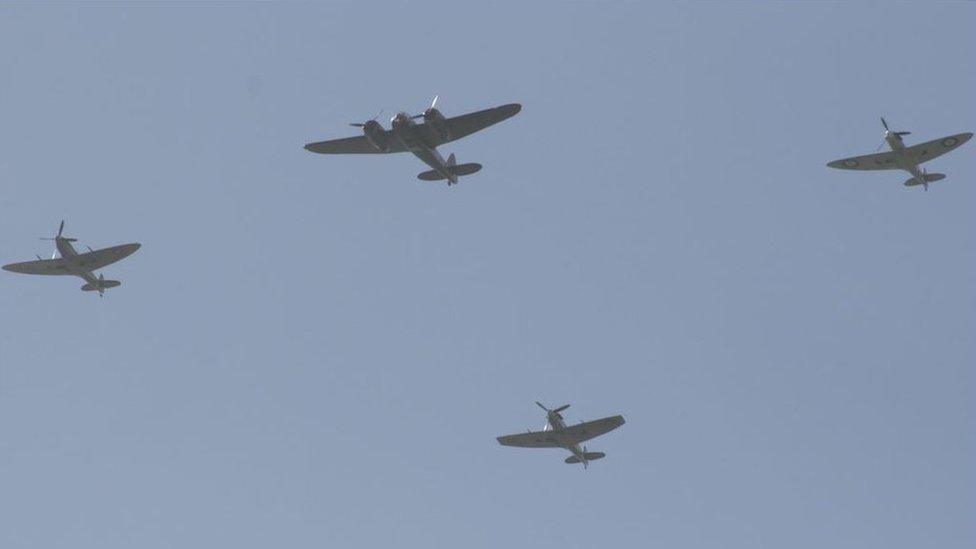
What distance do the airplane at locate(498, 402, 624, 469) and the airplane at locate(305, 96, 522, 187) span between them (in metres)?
15.4

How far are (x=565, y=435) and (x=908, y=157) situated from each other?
2553 centimetres

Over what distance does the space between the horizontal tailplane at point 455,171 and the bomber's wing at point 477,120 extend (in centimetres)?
188

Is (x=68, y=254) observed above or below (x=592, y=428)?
above

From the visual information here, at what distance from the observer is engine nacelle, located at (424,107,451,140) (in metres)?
63.4

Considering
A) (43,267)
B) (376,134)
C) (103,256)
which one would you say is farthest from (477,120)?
(43,267)

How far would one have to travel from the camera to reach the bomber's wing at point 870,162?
7764 centimetres

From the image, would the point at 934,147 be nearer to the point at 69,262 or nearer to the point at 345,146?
the point at 345,146

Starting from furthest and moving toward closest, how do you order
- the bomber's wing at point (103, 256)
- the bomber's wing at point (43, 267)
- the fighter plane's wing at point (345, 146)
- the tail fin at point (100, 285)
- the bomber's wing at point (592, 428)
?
the tail fin at point (100, 285) → the bomber's wing at point (43, 267) → the bomber's wing at point (103, 256) → the bomber's wing at point (592, 428) → the fighter plane's wing at point (345, 146)

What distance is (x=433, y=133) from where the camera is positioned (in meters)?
64.3

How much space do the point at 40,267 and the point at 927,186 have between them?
52.2 meters

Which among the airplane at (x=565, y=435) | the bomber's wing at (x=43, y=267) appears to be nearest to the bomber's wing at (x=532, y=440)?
the airplane at (x=565, y=435)

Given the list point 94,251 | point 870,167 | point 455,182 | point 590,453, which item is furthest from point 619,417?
point 94,251

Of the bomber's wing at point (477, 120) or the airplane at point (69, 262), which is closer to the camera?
the bomber's wing at point (477, 120)

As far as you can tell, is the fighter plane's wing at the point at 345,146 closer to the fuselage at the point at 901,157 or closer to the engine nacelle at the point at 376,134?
the engine nacelle at the point at 376,134
